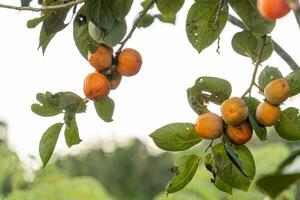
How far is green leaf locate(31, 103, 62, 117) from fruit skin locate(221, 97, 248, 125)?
36 cm

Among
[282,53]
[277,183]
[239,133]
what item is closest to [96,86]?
[239,133]

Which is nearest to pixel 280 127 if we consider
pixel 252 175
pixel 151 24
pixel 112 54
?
pixel 252 175

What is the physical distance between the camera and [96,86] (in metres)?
1.17

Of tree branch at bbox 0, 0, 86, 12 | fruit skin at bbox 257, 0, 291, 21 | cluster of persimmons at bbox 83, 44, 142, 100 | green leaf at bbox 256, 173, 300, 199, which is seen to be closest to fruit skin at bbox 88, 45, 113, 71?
cluster of persimmons at bbox 83, 44, 142, 100

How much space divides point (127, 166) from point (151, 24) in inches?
1025

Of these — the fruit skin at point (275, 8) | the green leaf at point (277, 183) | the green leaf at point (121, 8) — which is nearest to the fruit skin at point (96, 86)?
the green leaf at point (121, 8)

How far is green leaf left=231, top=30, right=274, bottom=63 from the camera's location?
49.5 inches

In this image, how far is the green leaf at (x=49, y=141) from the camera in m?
1.28

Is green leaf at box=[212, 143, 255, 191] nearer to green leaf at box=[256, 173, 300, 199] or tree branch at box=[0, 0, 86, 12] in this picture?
tree branch at box=[0, 0, 86, 12]

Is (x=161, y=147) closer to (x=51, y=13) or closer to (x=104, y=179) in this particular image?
(x=51, y=13)

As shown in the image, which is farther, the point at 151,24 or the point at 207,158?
the point at 151,24

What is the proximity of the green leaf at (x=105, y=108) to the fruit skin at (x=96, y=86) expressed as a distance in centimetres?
11

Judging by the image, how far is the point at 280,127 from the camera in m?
1.16

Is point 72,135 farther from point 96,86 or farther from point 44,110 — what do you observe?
point 96,86
